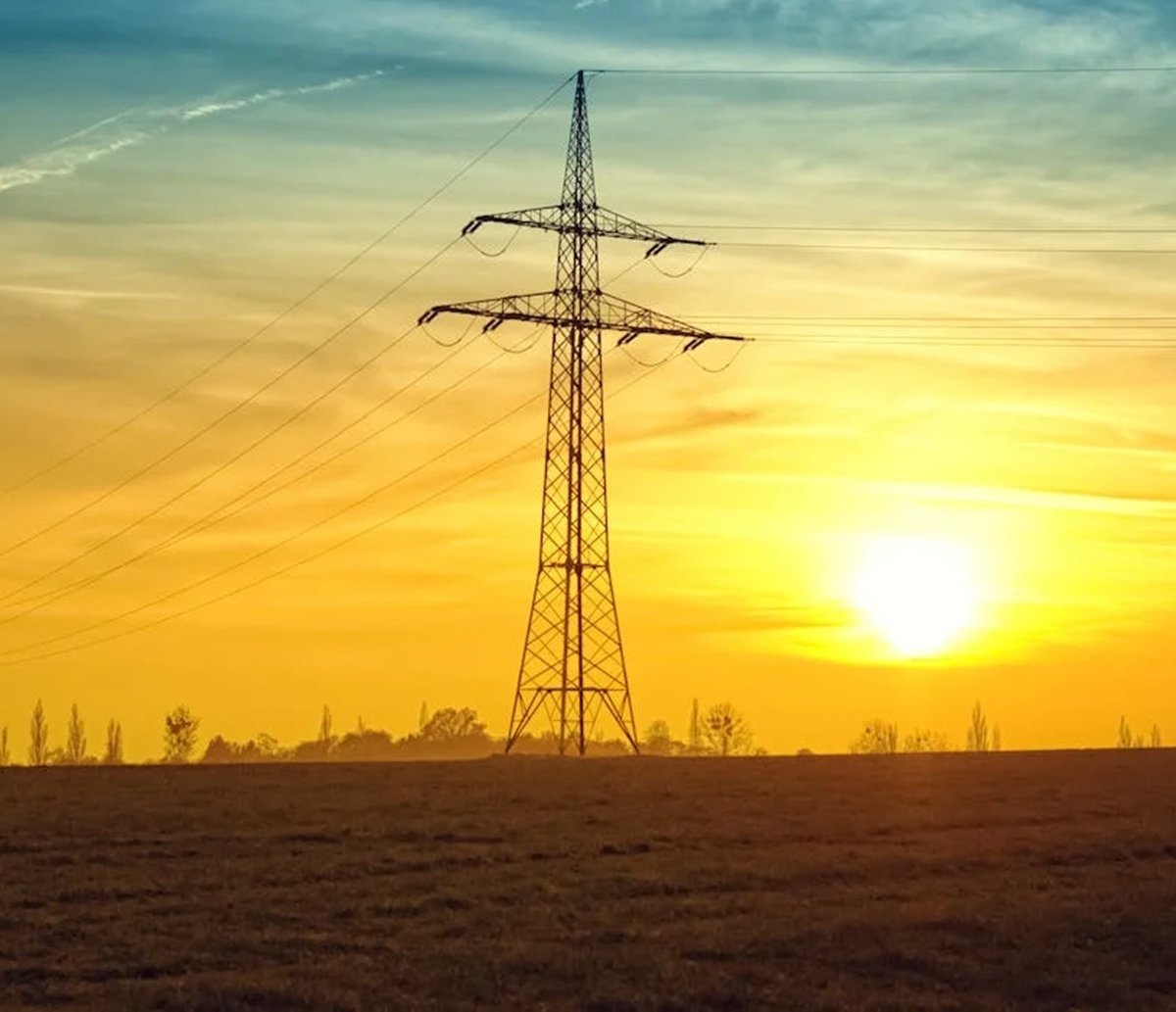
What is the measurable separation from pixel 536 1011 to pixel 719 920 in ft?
29.2

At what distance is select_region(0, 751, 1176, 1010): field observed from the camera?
37.4 m

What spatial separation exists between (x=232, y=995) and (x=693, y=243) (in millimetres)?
66045

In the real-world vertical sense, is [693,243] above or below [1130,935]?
above

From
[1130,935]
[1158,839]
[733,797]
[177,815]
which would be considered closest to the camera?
[1130,935]

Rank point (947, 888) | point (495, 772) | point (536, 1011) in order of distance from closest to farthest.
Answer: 1. point (536, 1011)
2. point (947, 888)
3. point (495, 772)

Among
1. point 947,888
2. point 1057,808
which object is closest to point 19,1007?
point 947,888

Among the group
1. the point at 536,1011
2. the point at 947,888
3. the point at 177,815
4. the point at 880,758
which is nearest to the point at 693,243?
the point at 880,758

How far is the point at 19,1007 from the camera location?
1411 inches

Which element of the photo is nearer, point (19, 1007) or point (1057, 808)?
point (19, 1007)

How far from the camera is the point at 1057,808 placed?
212 ft

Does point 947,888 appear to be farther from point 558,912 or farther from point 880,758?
point 880,758

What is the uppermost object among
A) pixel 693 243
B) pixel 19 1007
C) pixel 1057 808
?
pixel 693 243

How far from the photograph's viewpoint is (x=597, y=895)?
46.8 metres

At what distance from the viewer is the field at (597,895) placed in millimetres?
37406
